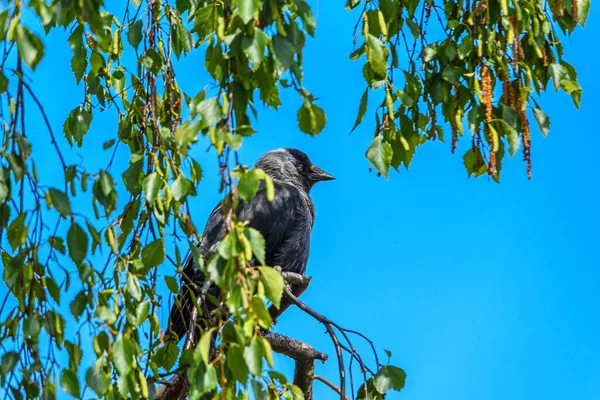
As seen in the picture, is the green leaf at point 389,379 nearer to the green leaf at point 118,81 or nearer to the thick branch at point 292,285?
the thick branch at point 292,285

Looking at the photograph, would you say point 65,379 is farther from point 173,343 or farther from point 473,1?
point 473,1

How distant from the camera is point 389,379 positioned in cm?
356

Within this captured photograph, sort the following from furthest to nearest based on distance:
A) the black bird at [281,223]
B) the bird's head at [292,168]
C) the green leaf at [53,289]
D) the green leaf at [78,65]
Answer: the bird's head at [292,168], the black bird at [281,223], the green leaf at [78,65], the green leaf at [53,289]

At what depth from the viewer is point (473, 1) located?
3.48 metres

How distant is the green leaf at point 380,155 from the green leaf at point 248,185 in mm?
635

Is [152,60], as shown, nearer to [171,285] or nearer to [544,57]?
[171,285]

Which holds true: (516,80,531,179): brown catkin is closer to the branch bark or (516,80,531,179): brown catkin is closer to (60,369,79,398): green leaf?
(60,369,79,398): green leaf

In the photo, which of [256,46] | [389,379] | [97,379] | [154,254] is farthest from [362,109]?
[97,379]

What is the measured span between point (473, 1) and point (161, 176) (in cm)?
135

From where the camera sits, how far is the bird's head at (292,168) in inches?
287

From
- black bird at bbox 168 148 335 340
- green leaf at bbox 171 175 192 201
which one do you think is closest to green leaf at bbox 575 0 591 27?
green leaf at bbox 171 175 192 201

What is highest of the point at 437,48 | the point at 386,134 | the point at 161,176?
the point at 437,48

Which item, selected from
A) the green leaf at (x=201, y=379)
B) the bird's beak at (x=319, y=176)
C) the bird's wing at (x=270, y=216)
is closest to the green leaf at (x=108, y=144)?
the green leaf at (x=201, y=379)

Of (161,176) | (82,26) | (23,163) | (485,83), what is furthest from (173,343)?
(485,83)
